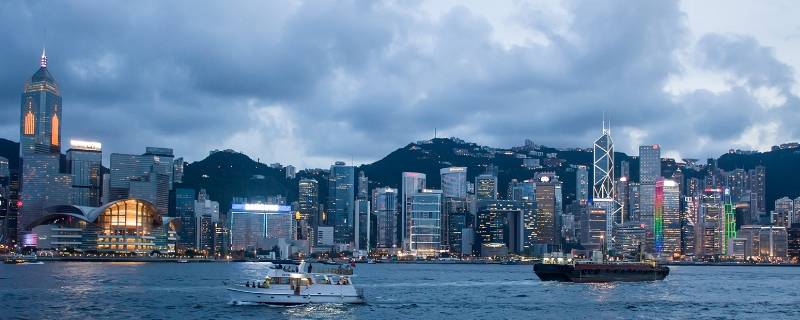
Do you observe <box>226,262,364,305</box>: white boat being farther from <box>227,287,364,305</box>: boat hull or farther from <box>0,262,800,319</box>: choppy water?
<box>0,262,800,319</box>: choppy water

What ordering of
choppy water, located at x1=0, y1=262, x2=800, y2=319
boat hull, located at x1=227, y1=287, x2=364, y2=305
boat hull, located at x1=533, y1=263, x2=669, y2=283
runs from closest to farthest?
choppy water, located at x1=0, y1=262, x2=800, y2=319
boat hull, located at x1=227, y1=287, x2=364, y2=305
boat hull, located at x1=533, y1=263, x2=669, y2=283

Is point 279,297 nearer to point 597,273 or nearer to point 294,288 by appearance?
point 294,288

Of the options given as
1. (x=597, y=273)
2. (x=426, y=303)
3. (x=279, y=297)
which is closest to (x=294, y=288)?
(x=279, y=297)

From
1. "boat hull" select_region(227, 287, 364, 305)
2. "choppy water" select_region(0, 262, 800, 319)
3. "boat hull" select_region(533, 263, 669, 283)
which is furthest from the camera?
"boat hull" select_region(533, 263, 669, 283)

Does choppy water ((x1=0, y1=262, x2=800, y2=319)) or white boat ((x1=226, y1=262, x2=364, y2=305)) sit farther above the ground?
white boat ((x1=226, y1=262, x2=364, y2=305))

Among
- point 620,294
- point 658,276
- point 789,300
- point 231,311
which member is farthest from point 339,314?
point 658,276

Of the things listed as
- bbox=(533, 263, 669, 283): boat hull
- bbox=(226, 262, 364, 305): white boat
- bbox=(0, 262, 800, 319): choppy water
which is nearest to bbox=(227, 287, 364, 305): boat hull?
bbox=(226, 262, 364, 305): white boat

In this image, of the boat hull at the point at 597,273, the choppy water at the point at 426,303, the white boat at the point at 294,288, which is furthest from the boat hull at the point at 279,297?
the boat hull at the point at 597,273
